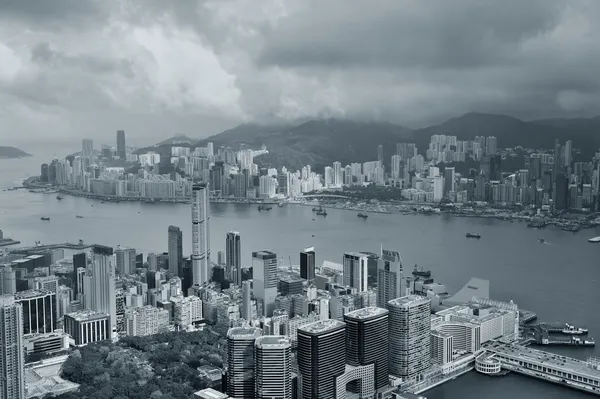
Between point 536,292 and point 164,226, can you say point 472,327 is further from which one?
point 164,226

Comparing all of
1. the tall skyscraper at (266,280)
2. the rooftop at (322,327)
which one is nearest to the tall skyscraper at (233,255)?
the tall skyscraper at (266,280)

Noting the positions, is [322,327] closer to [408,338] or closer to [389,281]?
[408,338]

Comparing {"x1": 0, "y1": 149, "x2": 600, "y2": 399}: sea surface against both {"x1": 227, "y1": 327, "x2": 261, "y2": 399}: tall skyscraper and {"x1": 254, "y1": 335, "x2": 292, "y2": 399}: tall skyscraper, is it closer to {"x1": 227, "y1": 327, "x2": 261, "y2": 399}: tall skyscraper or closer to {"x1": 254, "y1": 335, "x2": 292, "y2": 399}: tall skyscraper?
{"x1": 254, "y1": 335, "x2": 292, "y2": 399}: tall skyscraper

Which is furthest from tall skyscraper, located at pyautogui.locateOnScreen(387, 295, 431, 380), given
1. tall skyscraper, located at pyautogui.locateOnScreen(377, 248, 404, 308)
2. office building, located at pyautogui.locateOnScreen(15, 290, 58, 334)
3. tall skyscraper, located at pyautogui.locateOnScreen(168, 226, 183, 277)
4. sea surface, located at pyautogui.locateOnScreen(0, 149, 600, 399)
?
tall skyscraper, located at pyautogui.locateOnScreen(168, 226, 183, 277)

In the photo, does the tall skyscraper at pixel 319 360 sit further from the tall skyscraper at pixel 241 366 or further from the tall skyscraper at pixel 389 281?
the tall skyscraper at pixel 389 281

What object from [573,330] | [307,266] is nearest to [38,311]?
[307,266]

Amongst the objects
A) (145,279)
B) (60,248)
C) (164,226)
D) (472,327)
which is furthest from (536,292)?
(60,248)

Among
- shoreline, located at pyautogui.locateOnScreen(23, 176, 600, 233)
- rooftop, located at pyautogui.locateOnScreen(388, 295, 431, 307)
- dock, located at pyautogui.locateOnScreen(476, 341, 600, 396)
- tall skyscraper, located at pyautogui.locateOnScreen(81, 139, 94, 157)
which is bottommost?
dock, located at pyautogui.locateOnScreen(476, 341, 600, 396)
